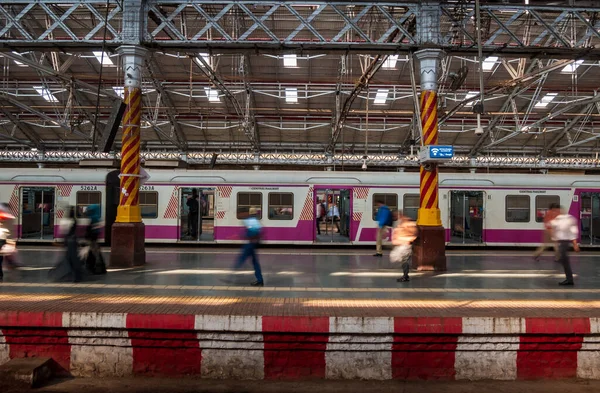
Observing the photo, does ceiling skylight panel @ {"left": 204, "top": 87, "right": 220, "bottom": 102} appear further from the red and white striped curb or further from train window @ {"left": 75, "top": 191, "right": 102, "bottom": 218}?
the red and white striped curb

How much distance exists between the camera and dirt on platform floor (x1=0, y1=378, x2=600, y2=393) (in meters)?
5.28

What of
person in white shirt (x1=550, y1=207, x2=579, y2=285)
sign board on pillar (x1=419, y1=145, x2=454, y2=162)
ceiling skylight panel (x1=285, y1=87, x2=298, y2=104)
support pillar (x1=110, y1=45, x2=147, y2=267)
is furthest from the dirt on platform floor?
ceiling skylight panel (x1=285, y1=87, x2=298, y2=104)

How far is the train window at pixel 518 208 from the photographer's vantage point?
55.1ft

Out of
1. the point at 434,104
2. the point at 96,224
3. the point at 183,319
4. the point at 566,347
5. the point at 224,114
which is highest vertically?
the point at 224,114

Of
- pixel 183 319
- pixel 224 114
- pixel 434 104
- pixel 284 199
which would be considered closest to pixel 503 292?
pixel 434 104

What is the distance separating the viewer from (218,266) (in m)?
10.8

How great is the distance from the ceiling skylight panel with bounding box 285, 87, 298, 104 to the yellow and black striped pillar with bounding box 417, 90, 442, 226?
1596cm

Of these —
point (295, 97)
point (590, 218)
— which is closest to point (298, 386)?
point (590, 218)

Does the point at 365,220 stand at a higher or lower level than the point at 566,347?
higher

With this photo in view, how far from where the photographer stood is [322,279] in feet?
29.5

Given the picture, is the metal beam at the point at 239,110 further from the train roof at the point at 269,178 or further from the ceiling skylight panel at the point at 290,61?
the train roof at the point at 269,178

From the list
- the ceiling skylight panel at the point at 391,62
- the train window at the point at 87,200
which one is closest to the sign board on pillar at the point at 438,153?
the train window at the point at 87,200

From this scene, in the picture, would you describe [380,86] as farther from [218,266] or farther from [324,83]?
[218,266]

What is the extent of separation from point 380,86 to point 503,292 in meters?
19.8
